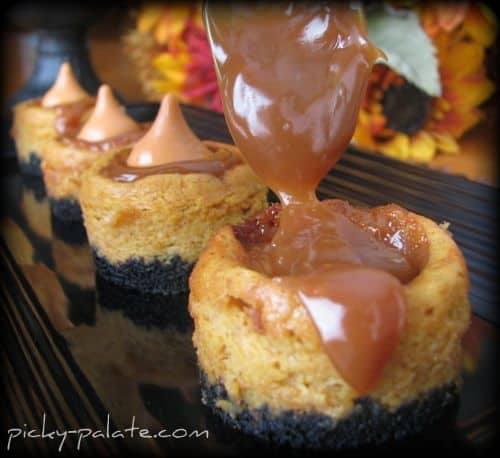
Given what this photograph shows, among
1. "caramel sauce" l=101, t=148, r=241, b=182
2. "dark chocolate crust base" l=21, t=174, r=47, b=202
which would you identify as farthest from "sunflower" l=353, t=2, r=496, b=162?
"dark chocolate crust base" l=21, t=174, r=47, b=202

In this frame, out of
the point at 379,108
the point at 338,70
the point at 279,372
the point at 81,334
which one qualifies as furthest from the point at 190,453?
the point at 379,108

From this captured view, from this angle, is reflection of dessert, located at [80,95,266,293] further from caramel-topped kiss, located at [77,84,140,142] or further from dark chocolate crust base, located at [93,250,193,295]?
caramel-topped kiss, located at [77,84,140,142]

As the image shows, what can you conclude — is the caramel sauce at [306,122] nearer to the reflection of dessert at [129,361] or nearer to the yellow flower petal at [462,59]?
the reflection of dessert at [129,361]

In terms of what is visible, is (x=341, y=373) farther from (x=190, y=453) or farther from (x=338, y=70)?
(x=338, y=70)

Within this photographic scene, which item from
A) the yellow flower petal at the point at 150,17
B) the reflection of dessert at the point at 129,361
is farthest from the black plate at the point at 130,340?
the yellow flower petal at the point at 150,17

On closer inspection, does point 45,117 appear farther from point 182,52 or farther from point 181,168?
point 181,168
